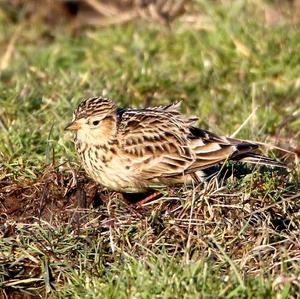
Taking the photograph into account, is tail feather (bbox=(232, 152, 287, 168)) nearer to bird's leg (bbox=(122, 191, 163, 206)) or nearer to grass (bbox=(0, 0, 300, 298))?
grass (bbox=(0, 0, 300, 298))

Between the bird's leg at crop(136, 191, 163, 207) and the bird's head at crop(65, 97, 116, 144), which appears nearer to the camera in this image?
the bird's leg at crop(136, 191, 163, 207)

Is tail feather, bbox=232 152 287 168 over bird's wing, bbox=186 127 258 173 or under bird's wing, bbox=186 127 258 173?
under

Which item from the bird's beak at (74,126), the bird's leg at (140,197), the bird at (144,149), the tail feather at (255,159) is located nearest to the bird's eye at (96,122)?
the bird at (144,149)

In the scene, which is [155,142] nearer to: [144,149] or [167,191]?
[144,149]

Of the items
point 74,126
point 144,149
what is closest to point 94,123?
point 74,126

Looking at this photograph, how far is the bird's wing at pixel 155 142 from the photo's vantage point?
21.7ft

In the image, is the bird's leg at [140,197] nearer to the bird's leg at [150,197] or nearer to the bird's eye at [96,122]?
the bird's leg at [150,197]

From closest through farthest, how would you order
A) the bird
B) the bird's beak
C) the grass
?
the grass, the bird, the bird's beak

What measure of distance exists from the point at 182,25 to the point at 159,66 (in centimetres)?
119

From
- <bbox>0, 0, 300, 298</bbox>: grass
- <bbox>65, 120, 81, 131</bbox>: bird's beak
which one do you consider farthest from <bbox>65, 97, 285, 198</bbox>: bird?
<bbox>0, 0, 300, 298</bbox>: grass

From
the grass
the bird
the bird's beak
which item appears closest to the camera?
the grass

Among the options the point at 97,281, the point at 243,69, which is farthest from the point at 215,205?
the point at 243,69

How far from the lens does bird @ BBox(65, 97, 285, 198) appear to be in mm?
6562

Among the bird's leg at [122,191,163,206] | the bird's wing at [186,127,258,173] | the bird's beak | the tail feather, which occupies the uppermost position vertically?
the bird's beak
